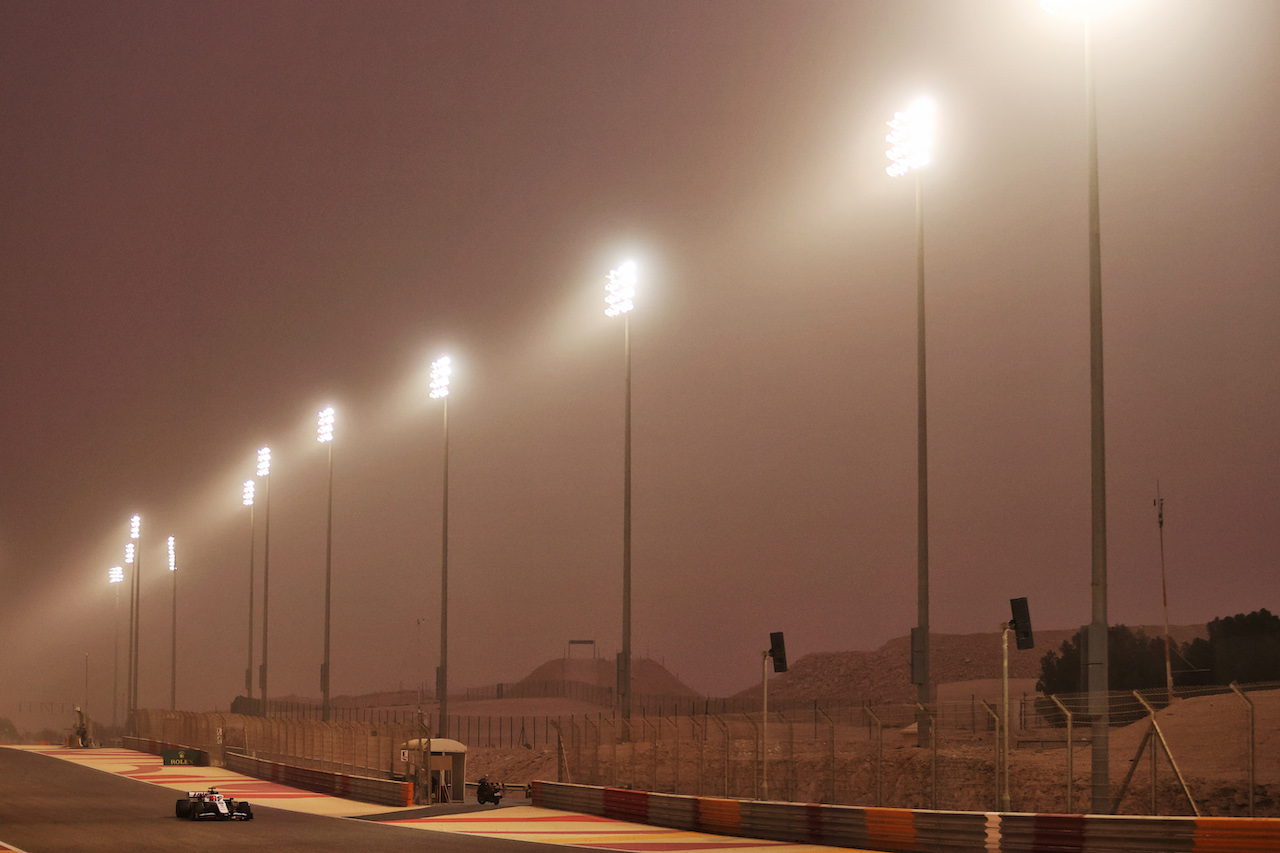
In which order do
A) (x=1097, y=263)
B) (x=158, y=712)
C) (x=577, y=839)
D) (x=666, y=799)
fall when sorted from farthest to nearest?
(x=158, y=712) < (x=666, y=799) < (x=577, y=839) < (x=1097, y=263)

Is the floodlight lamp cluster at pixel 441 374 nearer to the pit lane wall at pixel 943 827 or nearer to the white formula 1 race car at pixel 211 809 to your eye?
the white formula 1 race car at pixel 211 809

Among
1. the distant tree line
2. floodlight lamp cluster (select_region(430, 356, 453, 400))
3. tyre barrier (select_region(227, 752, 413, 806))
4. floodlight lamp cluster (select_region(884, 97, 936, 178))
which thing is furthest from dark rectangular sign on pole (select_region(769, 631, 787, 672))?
the distant tree line

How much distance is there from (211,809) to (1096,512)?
2121 cm

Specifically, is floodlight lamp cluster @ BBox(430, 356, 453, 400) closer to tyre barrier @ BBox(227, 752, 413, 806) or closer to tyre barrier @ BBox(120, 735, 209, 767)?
tyre barrier @ BBox(227, 752, 413, 806)

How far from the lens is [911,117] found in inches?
1220

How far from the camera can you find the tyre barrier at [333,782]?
38312mm

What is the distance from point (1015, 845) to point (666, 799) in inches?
437

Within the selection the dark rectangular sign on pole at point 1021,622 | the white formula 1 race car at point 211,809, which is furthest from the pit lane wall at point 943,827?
the white formula 1 race car at point 211,809

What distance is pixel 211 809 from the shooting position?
31.2 meters

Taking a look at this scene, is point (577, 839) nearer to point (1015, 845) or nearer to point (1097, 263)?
point (1015, 845)

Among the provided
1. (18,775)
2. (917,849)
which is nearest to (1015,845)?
(917,849)

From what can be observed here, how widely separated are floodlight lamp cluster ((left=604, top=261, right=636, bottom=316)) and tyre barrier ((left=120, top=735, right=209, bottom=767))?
97.8ft

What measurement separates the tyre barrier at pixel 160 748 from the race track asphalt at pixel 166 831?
640 inches

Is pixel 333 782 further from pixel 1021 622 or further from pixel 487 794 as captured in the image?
pixel 1021 622
